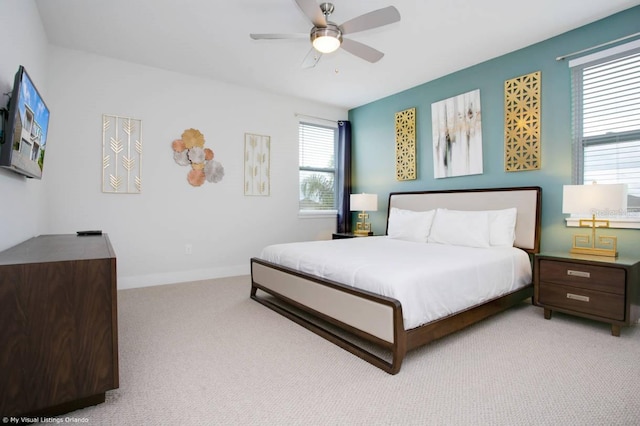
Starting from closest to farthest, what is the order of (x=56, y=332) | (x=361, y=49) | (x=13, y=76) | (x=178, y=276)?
(x=56, y=332) → (x=13, y=76) → (x=361, y=49) → (x=178, y=276)

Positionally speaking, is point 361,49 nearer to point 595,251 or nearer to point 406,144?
point 406,144

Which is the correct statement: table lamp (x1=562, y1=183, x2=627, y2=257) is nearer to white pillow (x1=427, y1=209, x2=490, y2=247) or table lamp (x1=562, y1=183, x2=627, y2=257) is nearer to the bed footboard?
white pillow (x1=427, y1=209, x2=490, y2=247)

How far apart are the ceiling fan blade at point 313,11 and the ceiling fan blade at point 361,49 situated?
31 cm

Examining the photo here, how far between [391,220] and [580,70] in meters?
2.46

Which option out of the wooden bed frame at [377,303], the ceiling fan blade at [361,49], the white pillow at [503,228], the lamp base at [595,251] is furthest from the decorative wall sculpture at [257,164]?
the lamp base at [595,251]

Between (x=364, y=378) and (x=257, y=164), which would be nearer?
(x=364, y=378)

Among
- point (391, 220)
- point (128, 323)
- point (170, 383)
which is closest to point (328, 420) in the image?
point (170, 383)

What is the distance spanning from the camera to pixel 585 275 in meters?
2.60

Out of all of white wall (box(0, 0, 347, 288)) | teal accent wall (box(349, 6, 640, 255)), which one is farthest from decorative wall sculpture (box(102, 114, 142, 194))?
teal accent wall (box(349, 6, 640, 255))

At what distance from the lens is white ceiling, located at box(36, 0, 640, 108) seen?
280 centimetres

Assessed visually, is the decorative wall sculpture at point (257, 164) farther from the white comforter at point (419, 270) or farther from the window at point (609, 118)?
the window at point (609, 118)

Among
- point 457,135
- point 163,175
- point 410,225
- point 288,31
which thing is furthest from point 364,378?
point 163,175

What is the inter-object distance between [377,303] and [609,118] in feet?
9.47

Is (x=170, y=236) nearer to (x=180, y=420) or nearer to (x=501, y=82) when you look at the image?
(x=180, y=420)
